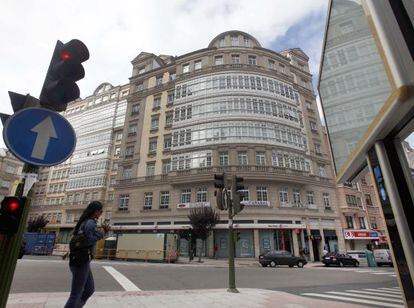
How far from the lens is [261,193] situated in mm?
27859

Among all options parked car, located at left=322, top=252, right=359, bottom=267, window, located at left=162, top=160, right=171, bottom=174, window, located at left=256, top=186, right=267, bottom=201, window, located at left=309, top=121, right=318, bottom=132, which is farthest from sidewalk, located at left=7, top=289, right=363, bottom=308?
window, located at left=309, top=121, right=318, bottom=132

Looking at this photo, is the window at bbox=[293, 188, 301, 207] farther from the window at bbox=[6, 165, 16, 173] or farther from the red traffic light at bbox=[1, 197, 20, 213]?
the window at bbox=[6, 165, 16, 173]

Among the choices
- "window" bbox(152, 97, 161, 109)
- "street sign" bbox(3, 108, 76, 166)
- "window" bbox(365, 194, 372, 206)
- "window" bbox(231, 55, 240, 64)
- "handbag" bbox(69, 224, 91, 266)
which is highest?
"window" bbox(231, 55, 240, 64)

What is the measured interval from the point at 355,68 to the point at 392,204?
1.33 m

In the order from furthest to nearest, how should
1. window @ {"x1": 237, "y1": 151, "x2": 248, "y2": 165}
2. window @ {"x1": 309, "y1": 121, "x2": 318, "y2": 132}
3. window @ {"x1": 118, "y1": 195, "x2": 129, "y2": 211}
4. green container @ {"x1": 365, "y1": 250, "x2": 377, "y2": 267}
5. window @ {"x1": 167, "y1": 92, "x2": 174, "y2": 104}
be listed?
window @ {"x1": 167, "y1": 92, "x2": 174, "y2": 104} < window @ {"x1": 309, "y1": 121, "x2": 318, "y2": 132} < window @ {"x1": 118, "y1": 195, "x2": 129, "y2": 211} < window @ {"x1": 237, "y1": 151, "x2": 248, "y2": 165} < green container @ {"x1": 365, "y1": 250, "x2": 377, "y2": 267}

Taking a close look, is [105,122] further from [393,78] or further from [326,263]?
[393,78]

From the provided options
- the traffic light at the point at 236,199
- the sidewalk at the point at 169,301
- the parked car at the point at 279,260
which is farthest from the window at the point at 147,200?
the sidewalk at the point at 169,301

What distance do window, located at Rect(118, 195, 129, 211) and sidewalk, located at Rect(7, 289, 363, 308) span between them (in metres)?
27.1

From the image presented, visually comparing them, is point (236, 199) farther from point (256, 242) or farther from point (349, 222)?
point (349, 222)

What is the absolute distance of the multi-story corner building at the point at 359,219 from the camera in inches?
1262

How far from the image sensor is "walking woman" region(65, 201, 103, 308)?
349 centimetres

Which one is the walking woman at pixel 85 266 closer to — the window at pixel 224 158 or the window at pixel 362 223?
the window at pixel 224 158

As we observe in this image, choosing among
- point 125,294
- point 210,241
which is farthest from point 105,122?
point 125,294

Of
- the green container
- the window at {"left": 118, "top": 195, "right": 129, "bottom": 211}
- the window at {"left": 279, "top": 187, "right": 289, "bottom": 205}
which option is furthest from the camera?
the window at {"left": 118, "top": 195, "right": 129, "bottom": 211}
